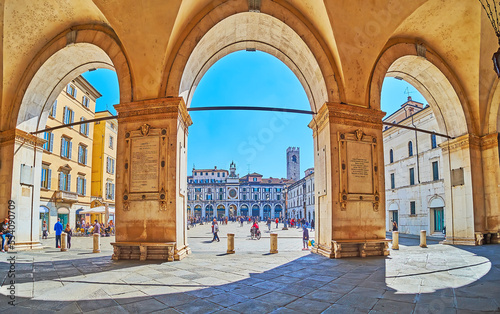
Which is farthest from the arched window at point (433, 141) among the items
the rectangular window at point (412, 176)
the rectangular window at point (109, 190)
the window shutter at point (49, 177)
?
the rectangular window at point (109, 190)

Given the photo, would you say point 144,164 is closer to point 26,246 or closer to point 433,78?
point 26,246

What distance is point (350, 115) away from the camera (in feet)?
38.7

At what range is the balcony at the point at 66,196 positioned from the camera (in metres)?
27.2

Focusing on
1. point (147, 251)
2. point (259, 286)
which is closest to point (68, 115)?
point (147, 251)

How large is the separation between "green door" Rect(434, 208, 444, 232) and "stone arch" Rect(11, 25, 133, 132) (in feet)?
83.4

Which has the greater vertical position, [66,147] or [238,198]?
[66,147]

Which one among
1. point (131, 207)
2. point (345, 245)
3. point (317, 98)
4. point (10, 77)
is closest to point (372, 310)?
point (345, 245)

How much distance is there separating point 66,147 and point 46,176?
3744 millimetres

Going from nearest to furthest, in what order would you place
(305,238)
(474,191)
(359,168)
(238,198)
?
(359,168) → (474,191) → (305,238) → (238,198)

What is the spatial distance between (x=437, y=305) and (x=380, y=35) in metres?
9.87

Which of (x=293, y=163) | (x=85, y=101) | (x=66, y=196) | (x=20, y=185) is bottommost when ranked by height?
(x=66, y=196)

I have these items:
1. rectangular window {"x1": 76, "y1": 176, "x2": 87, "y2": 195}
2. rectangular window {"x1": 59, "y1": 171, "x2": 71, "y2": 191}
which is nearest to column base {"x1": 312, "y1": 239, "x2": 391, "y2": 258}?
rectangular window {"x1": 59, "y1": 171, "x2": 71, "y2": 191}

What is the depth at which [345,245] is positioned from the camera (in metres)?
11.0

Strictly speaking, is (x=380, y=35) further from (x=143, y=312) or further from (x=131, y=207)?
(x=143, y=312)
